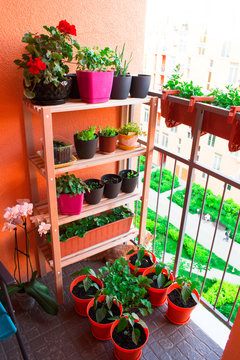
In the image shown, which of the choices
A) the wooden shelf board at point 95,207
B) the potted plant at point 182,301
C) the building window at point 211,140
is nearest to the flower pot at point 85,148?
the wooden shelf board at point 95,207

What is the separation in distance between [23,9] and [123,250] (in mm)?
1921

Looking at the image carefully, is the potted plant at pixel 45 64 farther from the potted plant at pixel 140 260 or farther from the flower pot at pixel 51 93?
the potted plant at pixel 140 260

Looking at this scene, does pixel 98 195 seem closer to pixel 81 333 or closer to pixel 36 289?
pixel 36 289

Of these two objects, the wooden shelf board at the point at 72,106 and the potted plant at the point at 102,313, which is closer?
the wooden shelf board at the point at 72,106

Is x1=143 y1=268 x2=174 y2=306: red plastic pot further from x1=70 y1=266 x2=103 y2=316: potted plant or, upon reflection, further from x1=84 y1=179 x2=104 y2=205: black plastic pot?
x1=84 y1=179 x2=104 y2=205: black plastic pot

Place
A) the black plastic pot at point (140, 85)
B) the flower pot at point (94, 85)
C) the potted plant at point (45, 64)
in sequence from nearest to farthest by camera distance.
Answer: the potted plant at point (45, 64)
the flower pot at point (94, 85)
the black plastic pot at point (140, 85)

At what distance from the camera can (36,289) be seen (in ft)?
6.17

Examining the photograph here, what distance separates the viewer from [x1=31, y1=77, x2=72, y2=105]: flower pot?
56.3 inches

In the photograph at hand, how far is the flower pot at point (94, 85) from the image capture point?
4.93 ft

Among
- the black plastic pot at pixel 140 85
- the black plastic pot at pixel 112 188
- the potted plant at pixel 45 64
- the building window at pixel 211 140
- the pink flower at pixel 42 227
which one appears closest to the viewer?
the potted plant at pixel 45 64

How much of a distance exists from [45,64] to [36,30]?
0.40 metres

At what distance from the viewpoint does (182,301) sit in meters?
1.85

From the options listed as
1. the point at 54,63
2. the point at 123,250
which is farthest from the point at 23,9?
the point at 123,250

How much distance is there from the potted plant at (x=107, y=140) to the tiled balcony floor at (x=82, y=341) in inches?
46.2
